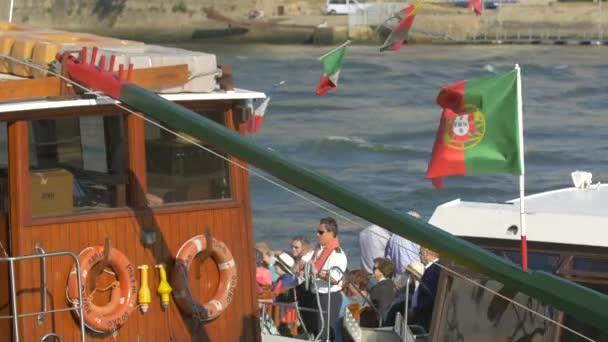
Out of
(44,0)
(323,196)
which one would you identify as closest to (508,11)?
(44,0)

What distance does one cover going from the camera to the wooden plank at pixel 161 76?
857 cm

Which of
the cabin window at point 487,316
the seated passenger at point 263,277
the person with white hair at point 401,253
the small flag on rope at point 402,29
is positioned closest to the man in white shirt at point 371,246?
the person with white hair at point 401,253

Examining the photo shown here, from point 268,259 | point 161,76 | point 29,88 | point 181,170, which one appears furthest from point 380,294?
point 29,88

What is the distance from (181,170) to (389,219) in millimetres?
2245

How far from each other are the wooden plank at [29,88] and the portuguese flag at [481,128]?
2.16 meters

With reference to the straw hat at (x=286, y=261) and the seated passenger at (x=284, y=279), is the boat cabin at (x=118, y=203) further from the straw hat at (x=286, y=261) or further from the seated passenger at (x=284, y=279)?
the straw hat at (x=286, y=261)

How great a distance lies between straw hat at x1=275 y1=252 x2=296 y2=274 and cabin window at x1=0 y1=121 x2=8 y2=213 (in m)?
4.86

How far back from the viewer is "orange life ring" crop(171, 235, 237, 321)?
8.76 meters

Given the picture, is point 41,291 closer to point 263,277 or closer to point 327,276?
point 327,276

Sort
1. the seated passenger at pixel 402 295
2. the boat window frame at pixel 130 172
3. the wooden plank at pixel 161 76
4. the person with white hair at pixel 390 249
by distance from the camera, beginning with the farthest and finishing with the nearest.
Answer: the person with white hair at pixel 390 249
the seated passenger at pixel 402 295
the wooden plank at pixel 161 76
the boat window frame at pixel 130 172

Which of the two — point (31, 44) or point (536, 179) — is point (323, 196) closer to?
point (31, 44)

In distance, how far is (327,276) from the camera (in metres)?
11.3

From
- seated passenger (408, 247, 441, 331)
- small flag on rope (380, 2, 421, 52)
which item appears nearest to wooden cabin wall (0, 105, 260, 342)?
seated passenger (408, 247, 441, 331)

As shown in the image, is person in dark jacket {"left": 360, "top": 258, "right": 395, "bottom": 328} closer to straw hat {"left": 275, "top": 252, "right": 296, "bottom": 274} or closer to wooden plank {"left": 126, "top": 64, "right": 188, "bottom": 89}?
straw hat {"left": 275, "top": 252, "right": 296, "bottom": 274}
